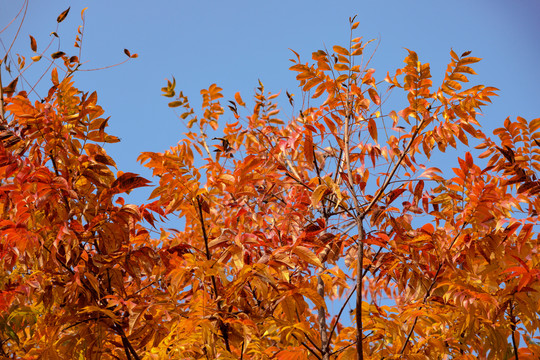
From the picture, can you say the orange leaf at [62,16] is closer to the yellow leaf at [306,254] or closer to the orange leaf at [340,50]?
the orange leaf at [340,50]

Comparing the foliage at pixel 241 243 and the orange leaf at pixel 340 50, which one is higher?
the orange leaf at pixel 340 50

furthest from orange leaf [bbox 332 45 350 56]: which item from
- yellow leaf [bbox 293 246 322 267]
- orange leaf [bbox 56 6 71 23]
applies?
orange leaf [bbox 56 6 71 23]

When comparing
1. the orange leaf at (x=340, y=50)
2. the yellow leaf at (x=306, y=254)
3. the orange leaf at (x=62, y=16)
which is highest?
the orange leaf at (x=62, y=16)

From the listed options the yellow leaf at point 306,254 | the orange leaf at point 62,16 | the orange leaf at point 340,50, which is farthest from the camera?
the orange leaf at point 62,16

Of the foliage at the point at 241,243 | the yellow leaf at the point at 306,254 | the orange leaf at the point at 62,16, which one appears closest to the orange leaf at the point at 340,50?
the foliage at the point at 241,243

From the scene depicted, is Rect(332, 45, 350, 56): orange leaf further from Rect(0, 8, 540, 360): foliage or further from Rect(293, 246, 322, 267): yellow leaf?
Rect(293, 246, 322, 267): yellow leaf

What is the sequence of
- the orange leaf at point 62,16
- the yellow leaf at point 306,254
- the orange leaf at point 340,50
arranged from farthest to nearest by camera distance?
the orange leaf at point 62,16, the orange leaf at point 340,50, the yellow leaf at point 306,254

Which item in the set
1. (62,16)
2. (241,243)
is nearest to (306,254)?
(241,243)

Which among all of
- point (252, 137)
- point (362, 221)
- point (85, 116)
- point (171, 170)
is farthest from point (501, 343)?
point (85, 116)

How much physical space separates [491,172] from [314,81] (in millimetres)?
1110

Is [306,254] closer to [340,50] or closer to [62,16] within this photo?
[340,50]

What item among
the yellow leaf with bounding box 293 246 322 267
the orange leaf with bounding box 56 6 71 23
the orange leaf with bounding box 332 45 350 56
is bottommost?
the yellow leaf with bounding box 293 246 322 267

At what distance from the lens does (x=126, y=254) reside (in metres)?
2.40

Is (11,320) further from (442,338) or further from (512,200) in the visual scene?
(512,200)
